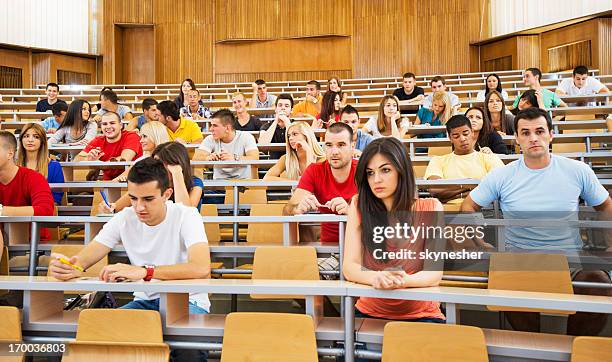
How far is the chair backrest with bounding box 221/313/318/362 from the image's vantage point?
6.00ft

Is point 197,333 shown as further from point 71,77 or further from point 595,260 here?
point 71,77

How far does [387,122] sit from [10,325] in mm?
3941

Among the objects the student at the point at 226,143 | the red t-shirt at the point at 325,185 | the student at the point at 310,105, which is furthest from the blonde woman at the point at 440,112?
the red t-shirt at the point at 325,185

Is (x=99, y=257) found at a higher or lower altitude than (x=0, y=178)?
lower

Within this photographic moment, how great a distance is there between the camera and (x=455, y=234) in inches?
103

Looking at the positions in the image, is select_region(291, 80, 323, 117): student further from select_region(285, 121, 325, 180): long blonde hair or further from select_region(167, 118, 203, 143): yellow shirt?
select_region(285, 121, 325, 180): long blonde hair

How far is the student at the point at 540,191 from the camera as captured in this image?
258 cm

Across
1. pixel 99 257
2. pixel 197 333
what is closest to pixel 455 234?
pixel 197 333

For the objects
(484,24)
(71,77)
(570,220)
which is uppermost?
(484,24)

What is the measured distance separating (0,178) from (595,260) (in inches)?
117

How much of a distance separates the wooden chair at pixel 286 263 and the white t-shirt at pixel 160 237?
26cm

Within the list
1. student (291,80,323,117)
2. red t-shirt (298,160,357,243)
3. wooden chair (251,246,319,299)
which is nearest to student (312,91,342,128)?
student (291,80,323,117)

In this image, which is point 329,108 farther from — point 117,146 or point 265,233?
point 265,233

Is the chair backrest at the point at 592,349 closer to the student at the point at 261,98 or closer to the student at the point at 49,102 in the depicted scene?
the student at the point at 261,98
